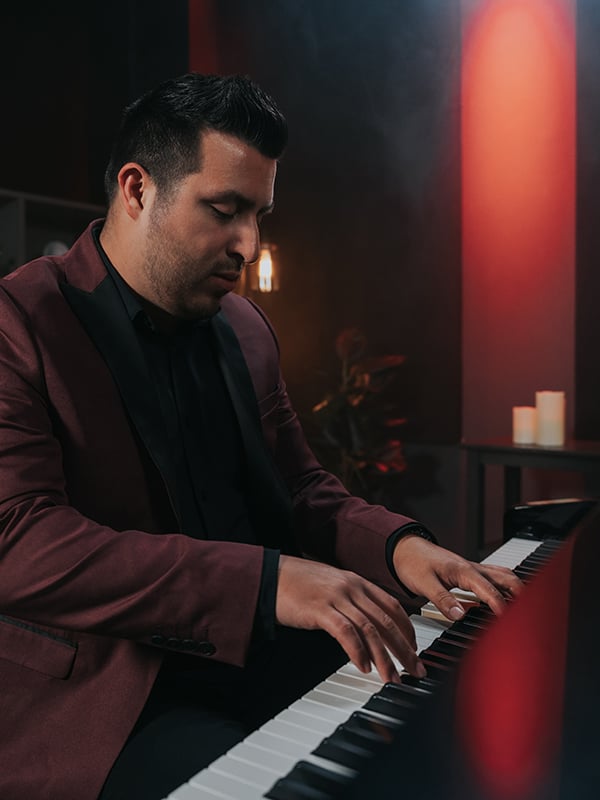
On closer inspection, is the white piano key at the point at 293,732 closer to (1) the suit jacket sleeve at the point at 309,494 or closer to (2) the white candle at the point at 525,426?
(1) the suit jacket sleeve at the point at 309,494

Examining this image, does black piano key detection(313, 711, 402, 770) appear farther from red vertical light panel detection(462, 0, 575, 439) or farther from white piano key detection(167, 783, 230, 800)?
red vertical light panel detection(462, 0, 575, 439)

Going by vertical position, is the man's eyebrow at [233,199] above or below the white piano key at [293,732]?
above

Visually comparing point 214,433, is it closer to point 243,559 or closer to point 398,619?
point 243,559

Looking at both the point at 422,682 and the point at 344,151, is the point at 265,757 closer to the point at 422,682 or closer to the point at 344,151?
the point at 422,682

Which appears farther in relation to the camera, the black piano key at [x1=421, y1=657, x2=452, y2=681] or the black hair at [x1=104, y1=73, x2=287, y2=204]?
the black hair at [x1=104, y1=73, x2=287, y2=204]

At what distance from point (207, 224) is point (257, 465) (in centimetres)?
44

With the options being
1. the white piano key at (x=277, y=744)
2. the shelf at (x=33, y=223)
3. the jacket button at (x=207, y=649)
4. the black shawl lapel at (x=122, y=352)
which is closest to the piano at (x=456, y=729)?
the white piano key at (x=277, y=744)

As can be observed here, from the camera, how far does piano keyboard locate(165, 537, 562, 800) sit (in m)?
0.61

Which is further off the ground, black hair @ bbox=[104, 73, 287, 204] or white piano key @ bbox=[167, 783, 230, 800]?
black hair @ bbox=[104, 73, 287, 204]

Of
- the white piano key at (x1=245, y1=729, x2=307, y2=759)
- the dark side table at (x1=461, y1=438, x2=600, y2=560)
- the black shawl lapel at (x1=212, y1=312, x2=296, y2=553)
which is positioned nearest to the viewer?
the white piano key at (x1=245, y1=729, x2=307, y2=759)

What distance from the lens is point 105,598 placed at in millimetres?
951

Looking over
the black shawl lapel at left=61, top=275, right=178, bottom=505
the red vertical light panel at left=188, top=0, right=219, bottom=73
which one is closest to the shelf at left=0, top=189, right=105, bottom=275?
the red vertical light panel at left=188, top=0, right=219, bottom=73

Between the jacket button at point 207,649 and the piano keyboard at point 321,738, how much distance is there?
16 cm

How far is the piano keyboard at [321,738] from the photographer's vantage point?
0.61m
